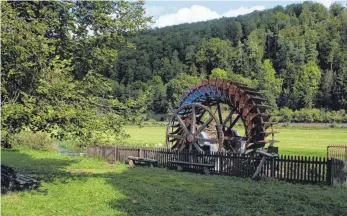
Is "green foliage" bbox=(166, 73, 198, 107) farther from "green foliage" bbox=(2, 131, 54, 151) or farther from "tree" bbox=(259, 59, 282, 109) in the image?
"green foliage" bbox=(2, 131, 54, 151)

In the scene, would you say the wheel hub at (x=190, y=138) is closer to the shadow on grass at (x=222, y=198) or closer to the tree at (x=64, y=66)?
the shadow on grass at (x=222, y=198)

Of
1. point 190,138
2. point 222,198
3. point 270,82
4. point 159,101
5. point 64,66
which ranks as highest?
point 270,82

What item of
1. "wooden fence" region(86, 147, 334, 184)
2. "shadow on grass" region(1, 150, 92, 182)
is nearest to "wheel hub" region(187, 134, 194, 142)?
"wooden fence" region(86, 147, 334, 184)

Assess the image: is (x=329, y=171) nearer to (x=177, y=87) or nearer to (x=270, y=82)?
(x=177, y=87)

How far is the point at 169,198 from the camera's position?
1127 cm

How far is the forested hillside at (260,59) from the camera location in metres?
121

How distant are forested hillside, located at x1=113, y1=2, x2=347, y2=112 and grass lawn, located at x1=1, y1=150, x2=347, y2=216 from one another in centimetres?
9516

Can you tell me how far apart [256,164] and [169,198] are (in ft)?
20.3

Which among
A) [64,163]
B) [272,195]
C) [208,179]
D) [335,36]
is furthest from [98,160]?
[335,36]

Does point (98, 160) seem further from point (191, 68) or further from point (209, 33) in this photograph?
point (209, 33)

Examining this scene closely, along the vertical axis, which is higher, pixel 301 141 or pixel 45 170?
pixel 45 170

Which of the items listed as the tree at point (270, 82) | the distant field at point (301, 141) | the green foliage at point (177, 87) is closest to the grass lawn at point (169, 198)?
the distant field at point (301, 141)

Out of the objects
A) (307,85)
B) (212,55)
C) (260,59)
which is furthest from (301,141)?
(260,59)

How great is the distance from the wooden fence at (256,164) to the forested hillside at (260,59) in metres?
89.3
